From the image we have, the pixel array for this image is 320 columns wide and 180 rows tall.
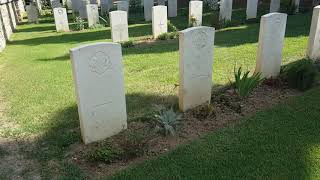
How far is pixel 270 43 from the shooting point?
232 inches

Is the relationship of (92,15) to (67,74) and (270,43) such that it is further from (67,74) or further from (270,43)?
(270,43)

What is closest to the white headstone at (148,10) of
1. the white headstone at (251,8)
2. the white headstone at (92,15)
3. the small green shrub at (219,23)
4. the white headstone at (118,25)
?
the white headstone at (92,15)

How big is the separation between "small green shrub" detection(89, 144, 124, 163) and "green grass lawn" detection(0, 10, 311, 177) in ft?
1.51

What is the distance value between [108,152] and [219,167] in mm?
1270

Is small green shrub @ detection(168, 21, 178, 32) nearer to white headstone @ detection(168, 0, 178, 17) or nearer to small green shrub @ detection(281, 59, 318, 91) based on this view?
white headstone @ detection(168, 0, 178, 17)

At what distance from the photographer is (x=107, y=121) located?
14.3 feet

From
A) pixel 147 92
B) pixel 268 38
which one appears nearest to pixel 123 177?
pixel 147 92

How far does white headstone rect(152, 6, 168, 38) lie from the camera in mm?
10812

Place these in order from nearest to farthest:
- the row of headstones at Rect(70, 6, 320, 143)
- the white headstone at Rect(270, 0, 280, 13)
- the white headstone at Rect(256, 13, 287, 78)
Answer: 1. the row of headstones at Rect(70, 6, 320, 143)
2. the white headstone at Rect(256, 13, 287, 78)
3. the white headstone at Rect(270, 0, 280, 13)

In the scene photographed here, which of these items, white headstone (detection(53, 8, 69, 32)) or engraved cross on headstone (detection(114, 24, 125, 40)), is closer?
engraved cross on headstone (detection(114, 24, 125, 40))

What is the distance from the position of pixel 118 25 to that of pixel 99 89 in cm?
660

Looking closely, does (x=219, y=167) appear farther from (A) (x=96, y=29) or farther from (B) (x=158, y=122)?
(A) (x=96, y=29)

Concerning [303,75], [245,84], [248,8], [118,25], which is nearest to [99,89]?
[245,84]

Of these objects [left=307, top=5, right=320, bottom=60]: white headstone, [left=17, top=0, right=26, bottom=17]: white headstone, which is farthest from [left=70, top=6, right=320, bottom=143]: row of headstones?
[left=17, top=0, right=26, bottom=17]: white headstone
